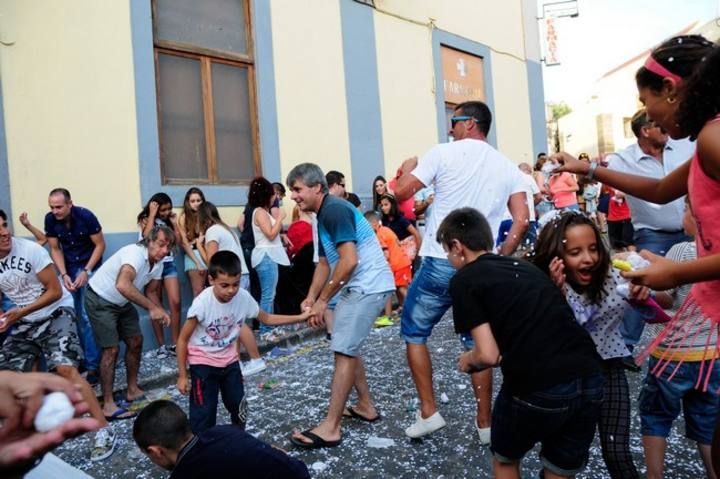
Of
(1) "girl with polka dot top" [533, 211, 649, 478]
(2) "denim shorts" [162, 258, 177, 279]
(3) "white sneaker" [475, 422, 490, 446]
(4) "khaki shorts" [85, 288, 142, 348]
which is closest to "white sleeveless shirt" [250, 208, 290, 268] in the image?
(2) "denim shorts" [162, 258, 177, 279]

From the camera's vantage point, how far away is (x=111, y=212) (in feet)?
18.9

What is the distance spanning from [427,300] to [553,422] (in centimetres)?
139

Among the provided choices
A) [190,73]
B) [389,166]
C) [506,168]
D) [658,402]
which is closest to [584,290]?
[658,402]

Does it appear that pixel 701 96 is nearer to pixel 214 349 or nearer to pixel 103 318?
pixel 214 349

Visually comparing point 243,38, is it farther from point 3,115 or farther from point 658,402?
point 658,402

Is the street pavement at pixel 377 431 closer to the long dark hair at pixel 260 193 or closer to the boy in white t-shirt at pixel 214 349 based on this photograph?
the boy in white t-shirt at pixel 214 349

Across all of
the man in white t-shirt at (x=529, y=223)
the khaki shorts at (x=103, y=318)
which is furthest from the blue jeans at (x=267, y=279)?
the man in white t-shirt at (x=529, y=223)

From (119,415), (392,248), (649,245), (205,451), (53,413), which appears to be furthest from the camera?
(392,248)

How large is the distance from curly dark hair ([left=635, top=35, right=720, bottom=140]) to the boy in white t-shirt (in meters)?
2.37

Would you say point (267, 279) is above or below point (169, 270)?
below

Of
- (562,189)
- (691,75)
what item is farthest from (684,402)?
(562,189)

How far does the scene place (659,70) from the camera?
1.77m

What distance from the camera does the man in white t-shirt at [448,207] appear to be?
3.44 m

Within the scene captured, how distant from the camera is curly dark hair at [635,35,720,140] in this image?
158cm
